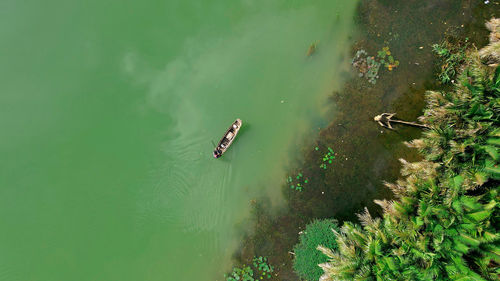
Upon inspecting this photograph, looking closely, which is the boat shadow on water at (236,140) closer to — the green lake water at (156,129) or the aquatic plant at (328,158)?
the green lake water at (156,129)

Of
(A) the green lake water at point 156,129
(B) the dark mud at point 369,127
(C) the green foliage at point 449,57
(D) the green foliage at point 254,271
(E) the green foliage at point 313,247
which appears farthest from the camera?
(A) the green lake water at point 156,129

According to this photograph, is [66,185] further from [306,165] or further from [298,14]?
[298,14]

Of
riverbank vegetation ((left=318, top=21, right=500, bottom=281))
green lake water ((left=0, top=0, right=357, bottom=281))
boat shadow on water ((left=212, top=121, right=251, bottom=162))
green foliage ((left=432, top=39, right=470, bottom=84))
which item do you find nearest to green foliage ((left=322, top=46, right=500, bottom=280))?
riverbank vegetation ((left=318, top=21, right=500, bottom=281))

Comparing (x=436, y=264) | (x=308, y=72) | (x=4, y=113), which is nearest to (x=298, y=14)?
(x=308, y=72)

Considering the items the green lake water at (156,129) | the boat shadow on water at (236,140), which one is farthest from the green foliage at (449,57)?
the boat shadow on water at (236,140)

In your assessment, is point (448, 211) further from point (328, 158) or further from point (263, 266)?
point (263, 266)

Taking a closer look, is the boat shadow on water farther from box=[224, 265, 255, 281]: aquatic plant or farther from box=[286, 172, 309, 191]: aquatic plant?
box=[224, 265, 255, 281]: aquatic plant
